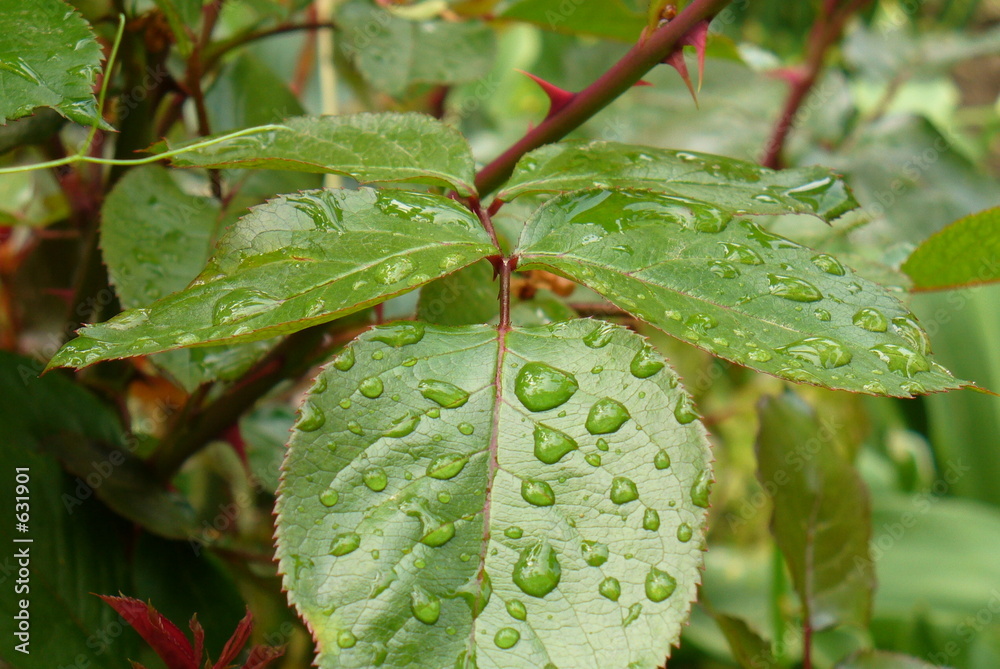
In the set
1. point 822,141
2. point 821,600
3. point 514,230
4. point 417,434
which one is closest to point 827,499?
point 821,600

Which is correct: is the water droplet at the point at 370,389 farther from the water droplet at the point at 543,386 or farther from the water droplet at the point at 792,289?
the water droplet at the point at 792,289

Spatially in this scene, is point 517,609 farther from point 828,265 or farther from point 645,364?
point 828,265

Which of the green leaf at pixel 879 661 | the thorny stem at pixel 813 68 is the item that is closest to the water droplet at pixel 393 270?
the green leaf at pixel 879 661

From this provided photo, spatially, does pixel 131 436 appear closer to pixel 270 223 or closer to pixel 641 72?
pixel 270 223

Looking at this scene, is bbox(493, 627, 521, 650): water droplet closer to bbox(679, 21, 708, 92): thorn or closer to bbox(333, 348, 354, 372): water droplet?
bbox(333, 348, 354, 372): water droplet

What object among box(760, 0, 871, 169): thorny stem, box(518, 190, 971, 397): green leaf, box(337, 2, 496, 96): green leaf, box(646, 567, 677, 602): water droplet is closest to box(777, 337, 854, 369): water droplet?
box(518, 190, 971, 397): green leaf
